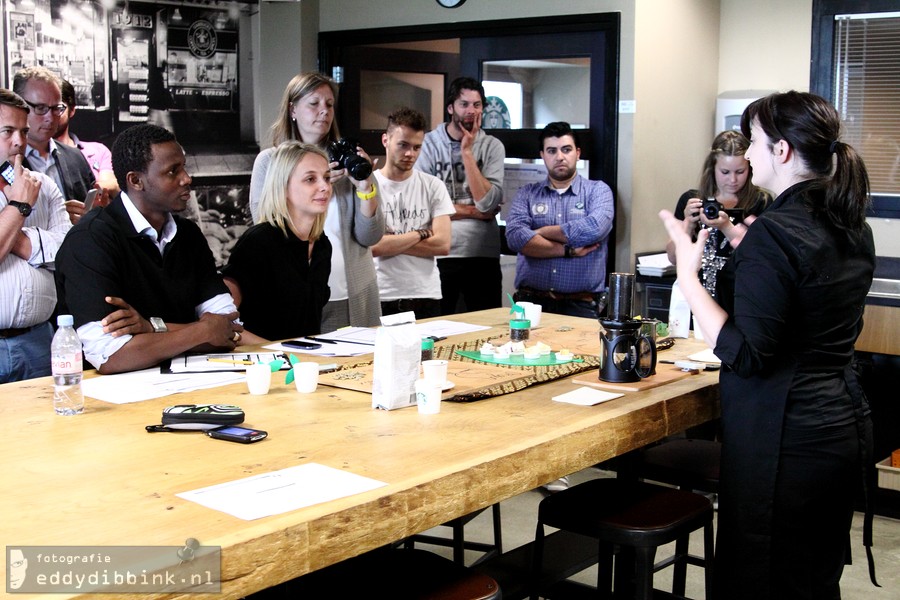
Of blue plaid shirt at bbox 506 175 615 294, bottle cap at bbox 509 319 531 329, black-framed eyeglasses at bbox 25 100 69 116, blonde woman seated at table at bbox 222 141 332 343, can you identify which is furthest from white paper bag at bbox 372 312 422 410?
blue plaid shirt at bbox 506 175 615 294

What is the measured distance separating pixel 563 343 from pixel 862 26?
11.4 ft

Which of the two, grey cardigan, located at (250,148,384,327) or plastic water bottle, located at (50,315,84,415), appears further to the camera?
grey cardigan, located at (250,148,384,327)

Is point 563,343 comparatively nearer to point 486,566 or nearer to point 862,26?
point 486,566

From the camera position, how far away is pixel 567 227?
16.4 ft

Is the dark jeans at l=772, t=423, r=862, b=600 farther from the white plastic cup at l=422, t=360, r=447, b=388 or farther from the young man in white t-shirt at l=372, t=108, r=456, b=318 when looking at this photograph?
the young man in white t-shirt at l=372, t=108, r=456, b=318

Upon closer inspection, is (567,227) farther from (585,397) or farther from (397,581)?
(397,581)

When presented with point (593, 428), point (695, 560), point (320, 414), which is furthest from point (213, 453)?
point (695, 560)

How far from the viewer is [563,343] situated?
10.5ft

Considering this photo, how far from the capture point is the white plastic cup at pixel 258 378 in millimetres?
2426

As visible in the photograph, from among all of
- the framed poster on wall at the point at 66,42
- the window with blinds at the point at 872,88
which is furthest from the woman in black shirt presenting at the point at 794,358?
the framed poster on wall at the point at 66,42

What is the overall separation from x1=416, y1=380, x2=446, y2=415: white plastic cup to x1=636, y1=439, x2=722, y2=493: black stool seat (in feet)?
3.11

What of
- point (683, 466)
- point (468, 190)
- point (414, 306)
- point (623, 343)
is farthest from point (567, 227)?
point (623, 343)

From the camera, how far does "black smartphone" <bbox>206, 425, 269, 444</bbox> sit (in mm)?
2027

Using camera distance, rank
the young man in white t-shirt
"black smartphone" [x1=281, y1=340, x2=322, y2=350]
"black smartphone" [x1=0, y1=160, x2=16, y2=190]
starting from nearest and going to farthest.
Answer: "black smartphone" [x1=281, y1=340, x2=322, y2=350] → "black smartphone" [x1=0, y1=160, x2=16, y2=190] → the young man in white t-shirt
